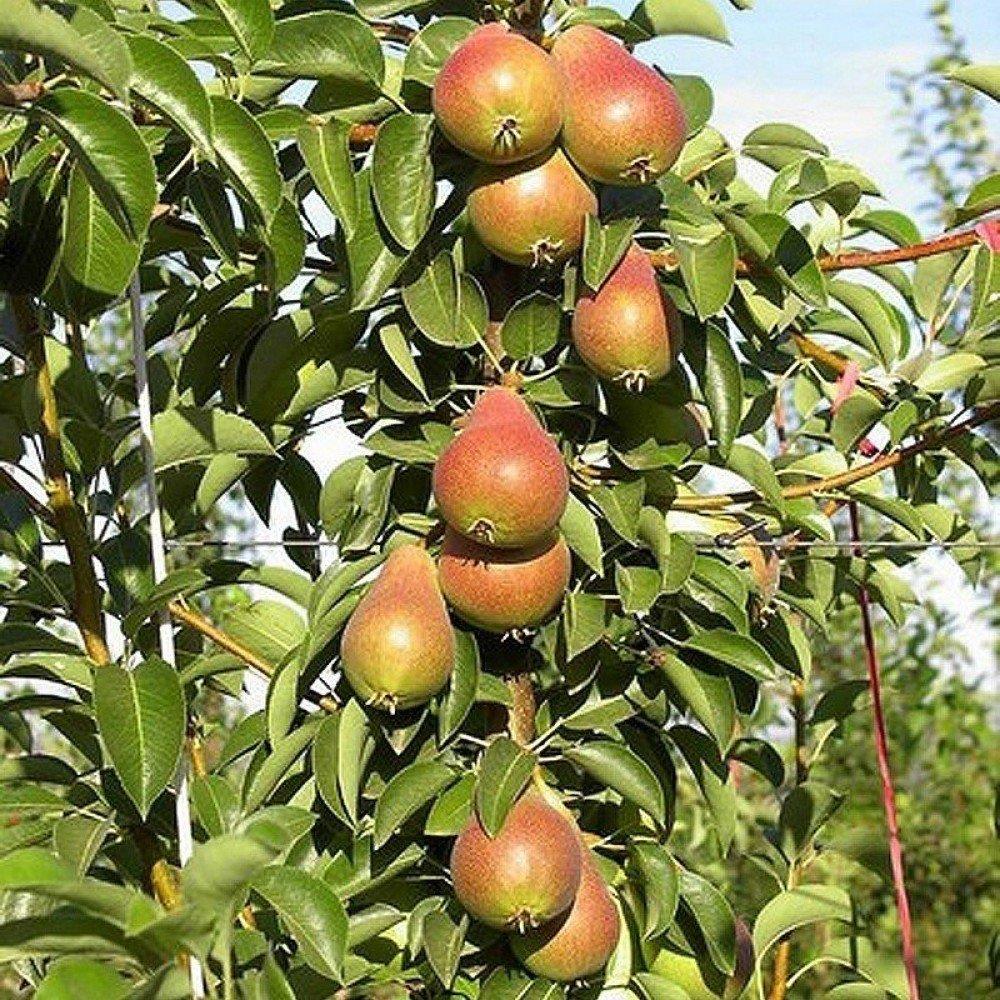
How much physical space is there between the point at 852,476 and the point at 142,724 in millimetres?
567

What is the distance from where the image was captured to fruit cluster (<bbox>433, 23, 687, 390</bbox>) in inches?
44.0

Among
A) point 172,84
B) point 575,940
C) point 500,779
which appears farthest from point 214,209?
point 575,940

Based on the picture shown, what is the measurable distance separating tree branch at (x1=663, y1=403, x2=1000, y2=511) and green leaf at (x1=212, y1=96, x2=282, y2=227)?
43cm

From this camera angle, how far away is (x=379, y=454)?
1.26 meters

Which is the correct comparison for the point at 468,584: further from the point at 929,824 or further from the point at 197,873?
the point at 929,824

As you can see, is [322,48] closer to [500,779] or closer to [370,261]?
[370,261]

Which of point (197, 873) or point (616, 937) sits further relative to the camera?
point (616, 937)

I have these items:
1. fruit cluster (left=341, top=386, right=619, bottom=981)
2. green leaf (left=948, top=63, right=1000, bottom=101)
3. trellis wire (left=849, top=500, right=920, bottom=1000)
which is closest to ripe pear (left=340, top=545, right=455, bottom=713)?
fruit cluster (left=341, top=386, right=619, bottom=981)

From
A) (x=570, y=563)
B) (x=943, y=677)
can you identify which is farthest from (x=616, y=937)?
(x=943, y=677)

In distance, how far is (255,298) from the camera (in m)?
1.34

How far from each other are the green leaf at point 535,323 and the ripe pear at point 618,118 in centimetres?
9

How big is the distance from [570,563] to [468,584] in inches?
3.1

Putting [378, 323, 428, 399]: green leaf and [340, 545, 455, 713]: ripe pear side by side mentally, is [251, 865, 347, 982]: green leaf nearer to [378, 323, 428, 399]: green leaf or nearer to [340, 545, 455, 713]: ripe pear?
[340, 545, 455, 713]: ripe pear

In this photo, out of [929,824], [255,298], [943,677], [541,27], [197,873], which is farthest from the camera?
[943,677]
